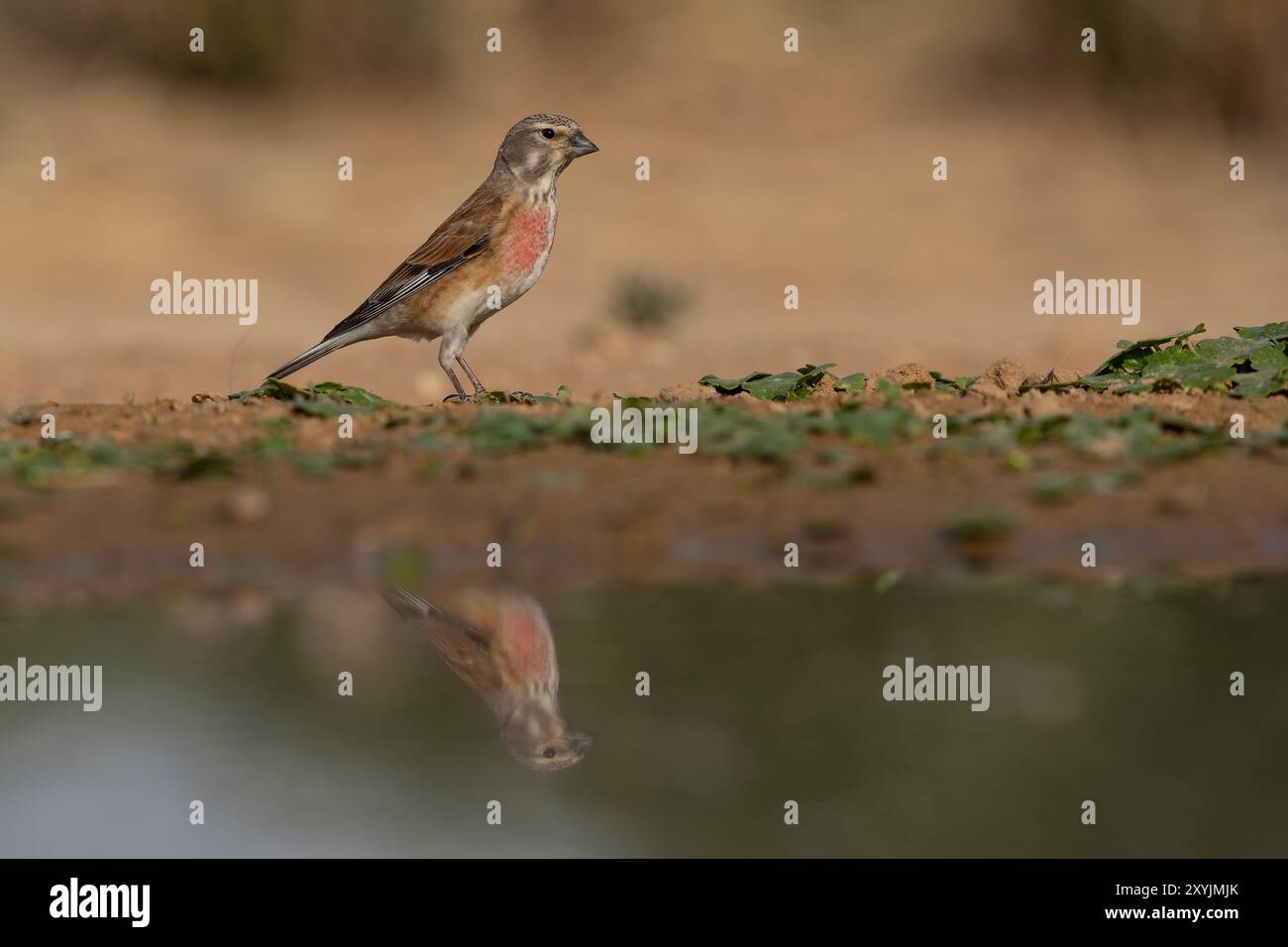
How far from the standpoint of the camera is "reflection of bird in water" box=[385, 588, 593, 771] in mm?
5547

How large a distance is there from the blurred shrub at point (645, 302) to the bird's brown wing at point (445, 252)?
7070mm

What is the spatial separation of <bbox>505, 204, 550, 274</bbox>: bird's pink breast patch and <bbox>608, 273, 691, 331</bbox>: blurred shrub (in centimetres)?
713

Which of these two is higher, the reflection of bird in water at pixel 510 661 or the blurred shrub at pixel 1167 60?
the blurred shrub at pixel 1167 60

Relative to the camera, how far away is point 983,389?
35.9 ft

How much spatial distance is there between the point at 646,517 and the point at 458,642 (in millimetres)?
1666

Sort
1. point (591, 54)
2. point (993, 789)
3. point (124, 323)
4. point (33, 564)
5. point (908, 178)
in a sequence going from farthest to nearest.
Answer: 1. point (591, 54)
2. point (908, 178)
3. point (124, 323)
4. point (33, 564)
5. point (993, 789)

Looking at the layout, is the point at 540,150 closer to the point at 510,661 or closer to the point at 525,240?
the point at 525,240

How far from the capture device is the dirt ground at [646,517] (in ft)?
24.9

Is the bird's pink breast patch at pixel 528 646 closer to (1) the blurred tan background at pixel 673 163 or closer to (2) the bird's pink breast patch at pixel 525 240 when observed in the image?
(2) the bird's pink breast patch at pixel 525 240

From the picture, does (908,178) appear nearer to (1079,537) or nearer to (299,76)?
(299,76)

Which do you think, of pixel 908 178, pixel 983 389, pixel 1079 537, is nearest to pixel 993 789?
pixel 1079 537

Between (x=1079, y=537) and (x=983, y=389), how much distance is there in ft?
10.4

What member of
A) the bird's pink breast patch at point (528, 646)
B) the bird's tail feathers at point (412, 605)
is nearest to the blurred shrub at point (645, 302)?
the bird's tail feathers at point (412, 605)

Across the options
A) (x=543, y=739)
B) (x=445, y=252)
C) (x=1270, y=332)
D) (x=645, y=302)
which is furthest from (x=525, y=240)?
(x=645, y=302)
